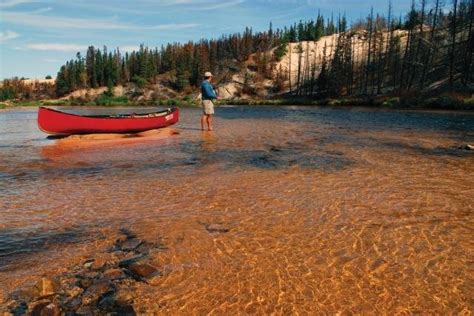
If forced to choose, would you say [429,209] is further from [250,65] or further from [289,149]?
[250,65]

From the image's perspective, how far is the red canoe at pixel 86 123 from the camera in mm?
17719

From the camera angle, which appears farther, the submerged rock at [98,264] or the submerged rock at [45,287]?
the submerged rock at [98,264]

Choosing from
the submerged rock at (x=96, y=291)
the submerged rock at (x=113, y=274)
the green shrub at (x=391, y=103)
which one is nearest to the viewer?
the submerged rock at (x=96, y=291)

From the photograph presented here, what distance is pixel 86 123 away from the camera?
17.9m

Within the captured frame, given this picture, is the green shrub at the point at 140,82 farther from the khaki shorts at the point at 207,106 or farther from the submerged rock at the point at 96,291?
the submerged rock at the point at 96,291

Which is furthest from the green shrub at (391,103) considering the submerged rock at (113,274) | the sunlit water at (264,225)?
the submerged rock at (113,274)

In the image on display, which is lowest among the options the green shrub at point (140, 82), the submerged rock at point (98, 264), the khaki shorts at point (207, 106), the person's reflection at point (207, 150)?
the submerged rock at point (98, 264)

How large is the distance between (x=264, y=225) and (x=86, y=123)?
1378 centimetres

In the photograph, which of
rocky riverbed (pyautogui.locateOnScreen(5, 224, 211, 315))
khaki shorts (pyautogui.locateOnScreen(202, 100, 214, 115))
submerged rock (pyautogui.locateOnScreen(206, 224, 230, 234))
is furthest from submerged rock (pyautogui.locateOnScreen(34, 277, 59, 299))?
khaki shorts (pyautogui.locateOnScreen(202, 100, 214, 115))

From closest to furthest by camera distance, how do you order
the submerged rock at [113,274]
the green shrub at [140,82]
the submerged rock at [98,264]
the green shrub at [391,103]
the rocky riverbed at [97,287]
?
the rocky riverbed at [97,287] → the submerged rock at [113,274] → the submerged rock at [98,264] → the green shrub at [391,103] → the green shrub at [140,82]

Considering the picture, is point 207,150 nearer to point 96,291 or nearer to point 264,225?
point 264,225

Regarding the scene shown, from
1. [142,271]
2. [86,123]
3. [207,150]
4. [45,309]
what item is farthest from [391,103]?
[45,309]

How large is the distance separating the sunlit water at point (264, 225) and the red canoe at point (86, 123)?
474 cm

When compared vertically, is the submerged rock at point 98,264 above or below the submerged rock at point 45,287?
below
